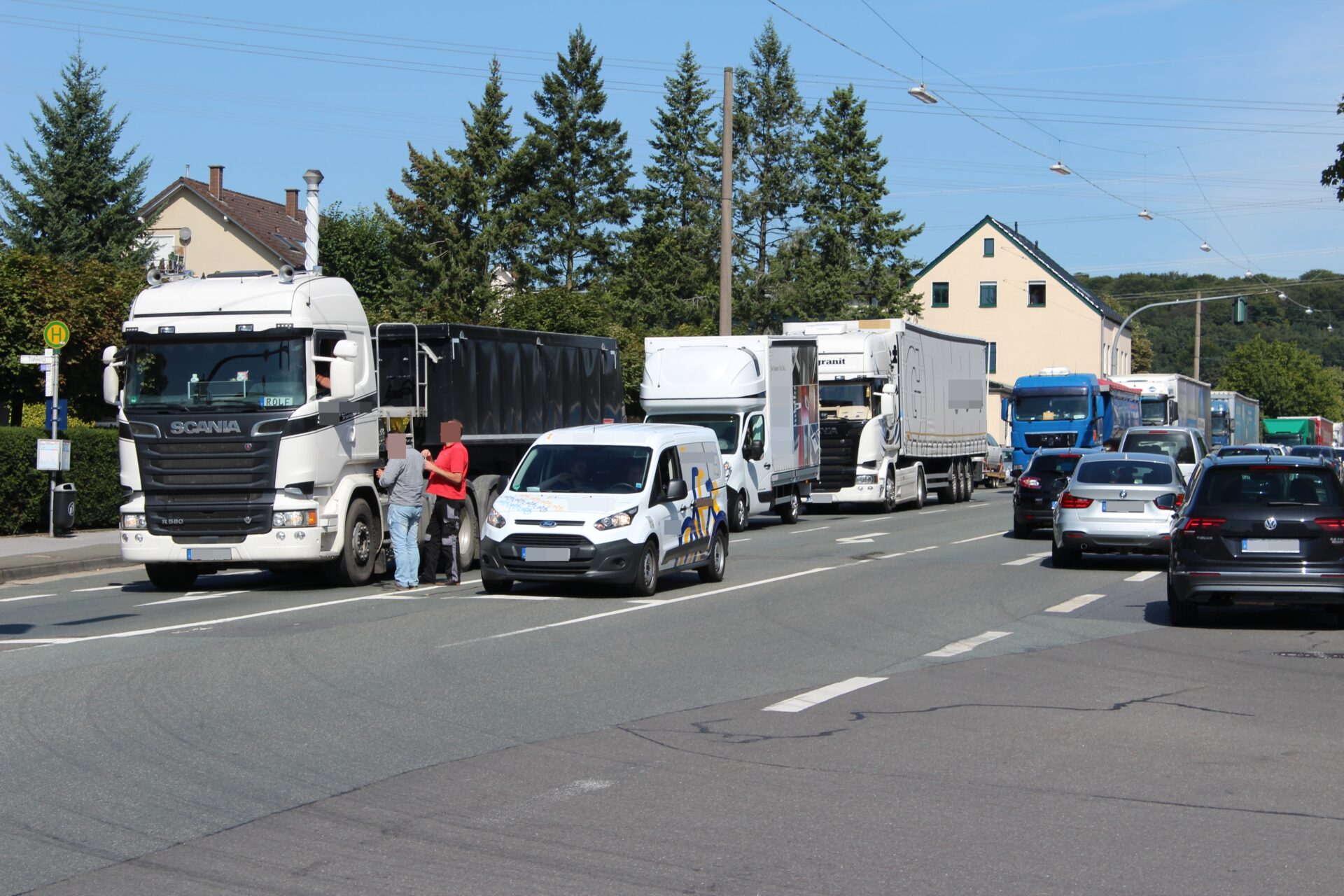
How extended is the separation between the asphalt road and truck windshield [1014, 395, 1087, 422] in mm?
29320

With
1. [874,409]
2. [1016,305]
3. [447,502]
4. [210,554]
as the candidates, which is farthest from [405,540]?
[1016,305]

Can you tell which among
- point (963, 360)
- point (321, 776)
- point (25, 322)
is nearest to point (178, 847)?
point (321, 776)

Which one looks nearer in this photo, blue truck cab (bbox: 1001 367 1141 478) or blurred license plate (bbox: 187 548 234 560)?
blurred license plate (bbox: 187 548 234 560)

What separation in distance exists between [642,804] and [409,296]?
5212cm

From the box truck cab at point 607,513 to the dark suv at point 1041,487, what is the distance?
9431mm

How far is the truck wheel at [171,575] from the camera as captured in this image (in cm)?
1733

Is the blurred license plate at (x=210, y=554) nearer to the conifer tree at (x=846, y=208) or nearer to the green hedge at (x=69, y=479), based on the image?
the green hedge at (x=69, y=479)

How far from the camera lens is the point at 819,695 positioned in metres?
10.2

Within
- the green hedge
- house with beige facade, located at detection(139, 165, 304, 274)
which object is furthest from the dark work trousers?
house with beige facade, located at detection(139, 165, 304, 274)

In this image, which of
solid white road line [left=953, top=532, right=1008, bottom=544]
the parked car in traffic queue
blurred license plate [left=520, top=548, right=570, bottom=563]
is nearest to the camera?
blurred license plate [left=520, top=548, right=570, bottom=563]

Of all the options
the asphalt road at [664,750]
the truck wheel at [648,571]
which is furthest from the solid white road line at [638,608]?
the truck wheel at [648,571]

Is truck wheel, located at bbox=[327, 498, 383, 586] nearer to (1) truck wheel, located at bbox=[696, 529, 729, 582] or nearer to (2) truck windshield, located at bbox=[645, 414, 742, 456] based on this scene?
(1) truck wheel, located at bbox=[696, 529, 729, 582]

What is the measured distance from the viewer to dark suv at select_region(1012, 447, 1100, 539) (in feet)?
84.6

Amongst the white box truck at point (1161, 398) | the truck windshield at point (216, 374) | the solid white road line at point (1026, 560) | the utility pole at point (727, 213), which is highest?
the utility pole at point (727, 213)
